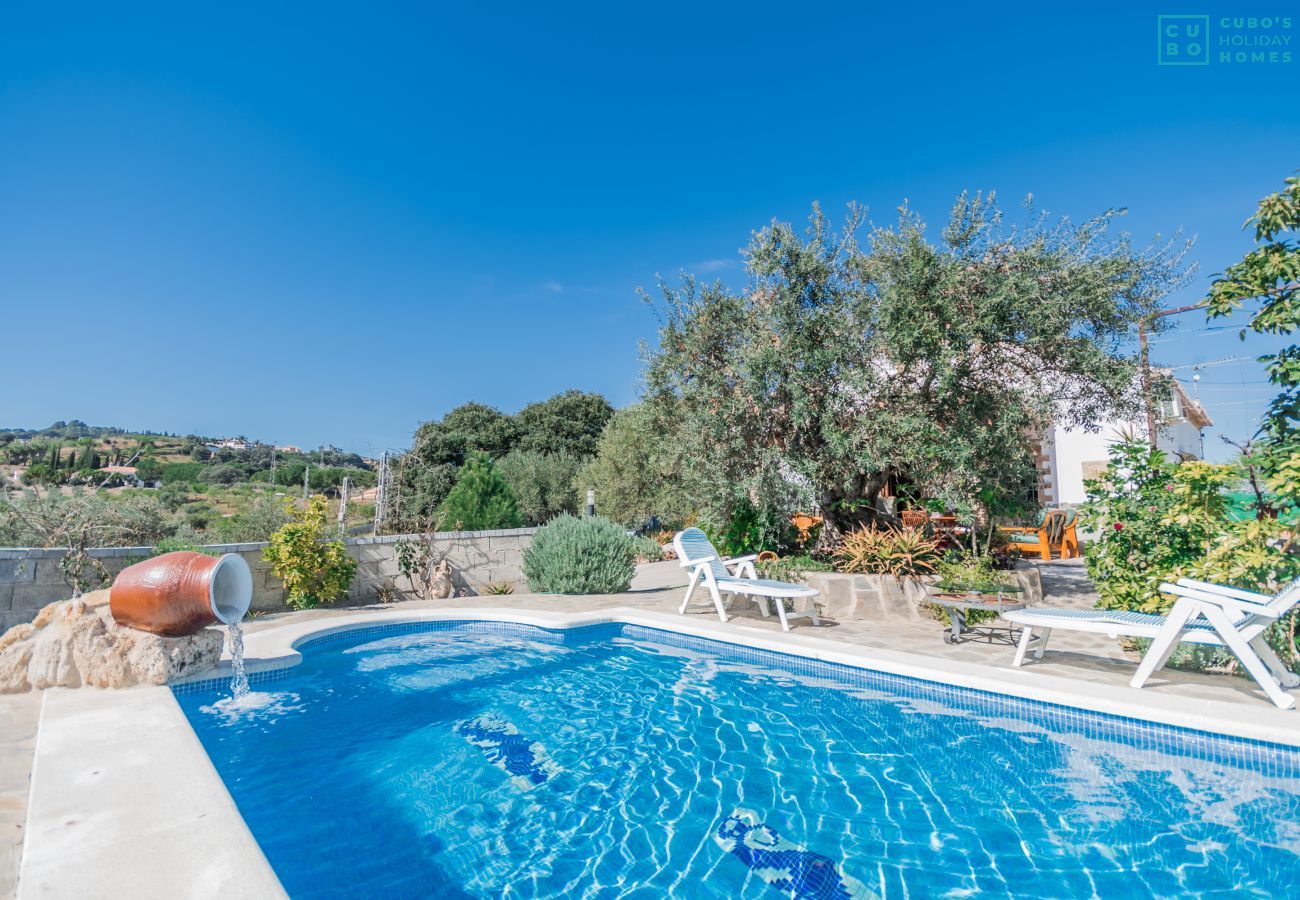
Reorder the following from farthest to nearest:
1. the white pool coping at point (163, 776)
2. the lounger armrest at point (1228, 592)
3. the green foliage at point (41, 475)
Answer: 1. the green foliage at point (41, 475)
2. the lounger armrest at point (1228, 592)
3. the white pool coping at point (163, 776)

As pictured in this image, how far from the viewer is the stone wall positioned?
25.1ft

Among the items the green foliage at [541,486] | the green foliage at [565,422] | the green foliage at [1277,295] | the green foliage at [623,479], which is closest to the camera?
the green foliage at [1277,295]

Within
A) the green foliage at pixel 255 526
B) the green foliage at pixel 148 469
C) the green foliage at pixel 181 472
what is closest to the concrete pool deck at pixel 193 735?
the green foliage at pixel 255 526

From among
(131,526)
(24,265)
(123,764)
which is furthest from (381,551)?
(24,265)

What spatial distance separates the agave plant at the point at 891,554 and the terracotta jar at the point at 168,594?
23.8ft

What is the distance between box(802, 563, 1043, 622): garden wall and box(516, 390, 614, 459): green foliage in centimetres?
2807

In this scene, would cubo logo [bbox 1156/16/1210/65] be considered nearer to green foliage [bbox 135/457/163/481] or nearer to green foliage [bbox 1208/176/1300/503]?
green foliage [bbox 1208/176/1300/503]

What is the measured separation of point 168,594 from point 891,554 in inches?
310

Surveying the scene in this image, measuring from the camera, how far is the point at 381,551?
10703mm

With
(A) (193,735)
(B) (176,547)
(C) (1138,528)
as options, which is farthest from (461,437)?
(C) (1138,528)

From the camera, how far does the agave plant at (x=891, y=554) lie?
8688 millimetres

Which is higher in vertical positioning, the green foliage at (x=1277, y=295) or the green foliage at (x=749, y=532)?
the green foliage at (x=1277, y=295)

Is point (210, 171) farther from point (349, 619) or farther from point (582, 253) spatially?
point (349, 619)

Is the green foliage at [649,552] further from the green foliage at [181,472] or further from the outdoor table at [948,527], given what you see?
the green foliage at [181,472]
